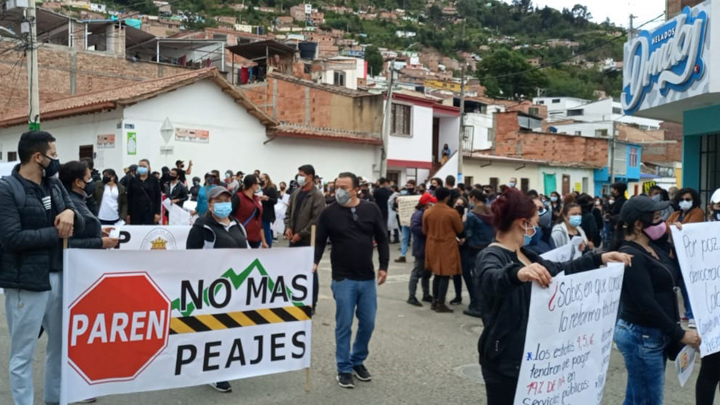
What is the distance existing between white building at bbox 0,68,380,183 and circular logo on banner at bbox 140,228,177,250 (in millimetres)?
13497

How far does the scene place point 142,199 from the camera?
13.3 metres

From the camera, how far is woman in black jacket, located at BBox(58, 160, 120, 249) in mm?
5141

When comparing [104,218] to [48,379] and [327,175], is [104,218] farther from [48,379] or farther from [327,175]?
[327,175]

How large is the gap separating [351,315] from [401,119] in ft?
91.2

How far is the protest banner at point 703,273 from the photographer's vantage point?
179 inches

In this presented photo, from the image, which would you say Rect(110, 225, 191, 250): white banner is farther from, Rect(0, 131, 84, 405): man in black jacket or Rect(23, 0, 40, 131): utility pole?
Rect(23, 0, 40, 131): utility pole

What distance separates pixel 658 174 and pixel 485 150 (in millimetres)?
18953

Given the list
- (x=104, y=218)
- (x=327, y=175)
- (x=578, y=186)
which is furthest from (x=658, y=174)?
(x=104, y=218)

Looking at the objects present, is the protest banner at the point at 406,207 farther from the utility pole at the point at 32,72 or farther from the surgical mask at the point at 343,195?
the utility pole at the point at 32,72

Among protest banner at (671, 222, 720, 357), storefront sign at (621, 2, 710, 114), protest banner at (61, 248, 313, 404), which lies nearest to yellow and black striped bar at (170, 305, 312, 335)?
protest banner at (61, 248, 313, 404)

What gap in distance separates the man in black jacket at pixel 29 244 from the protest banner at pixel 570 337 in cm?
314

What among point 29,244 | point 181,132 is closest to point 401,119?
point 181,132

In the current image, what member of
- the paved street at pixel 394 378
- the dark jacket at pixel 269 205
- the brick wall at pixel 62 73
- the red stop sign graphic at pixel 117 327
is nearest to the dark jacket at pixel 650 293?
the paved street at pixel 394 378

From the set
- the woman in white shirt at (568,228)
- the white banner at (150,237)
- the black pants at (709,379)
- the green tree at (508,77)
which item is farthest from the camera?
the green tree at (508,77)
